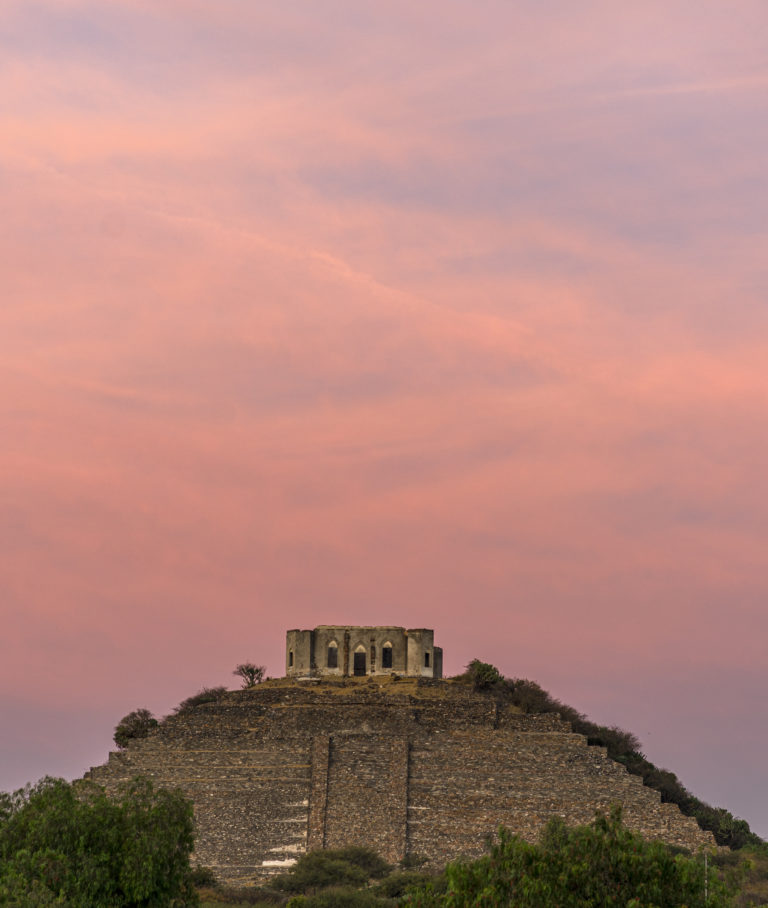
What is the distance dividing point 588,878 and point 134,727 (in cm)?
5493

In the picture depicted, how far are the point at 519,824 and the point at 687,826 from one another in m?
7.38

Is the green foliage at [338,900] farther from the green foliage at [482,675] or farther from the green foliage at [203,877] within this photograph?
the green foliage at [482,675]

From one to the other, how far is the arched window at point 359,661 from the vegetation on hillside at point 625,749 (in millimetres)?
5854

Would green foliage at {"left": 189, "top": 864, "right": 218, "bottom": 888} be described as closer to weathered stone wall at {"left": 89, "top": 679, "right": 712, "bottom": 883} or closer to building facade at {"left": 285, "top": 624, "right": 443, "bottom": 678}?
weathered stone wall at {"left": 89, "top": 679, "right": 712, "bottom": 883}

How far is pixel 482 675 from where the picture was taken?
8606 cm

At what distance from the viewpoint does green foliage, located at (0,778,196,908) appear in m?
38.6

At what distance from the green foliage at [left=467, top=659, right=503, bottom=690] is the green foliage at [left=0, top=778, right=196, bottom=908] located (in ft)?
147

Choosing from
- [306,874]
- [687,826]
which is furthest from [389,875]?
[687,826]

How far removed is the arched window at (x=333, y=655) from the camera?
3369 inches

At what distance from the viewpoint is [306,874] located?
59812mm

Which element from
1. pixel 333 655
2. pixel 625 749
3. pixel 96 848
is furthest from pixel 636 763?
pixel 96 848

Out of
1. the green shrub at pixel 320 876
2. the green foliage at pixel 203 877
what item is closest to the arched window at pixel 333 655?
the green foliage at pixel 203 877

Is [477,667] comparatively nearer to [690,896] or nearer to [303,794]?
[303,794]

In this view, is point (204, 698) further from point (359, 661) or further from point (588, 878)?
point (588, 878)
